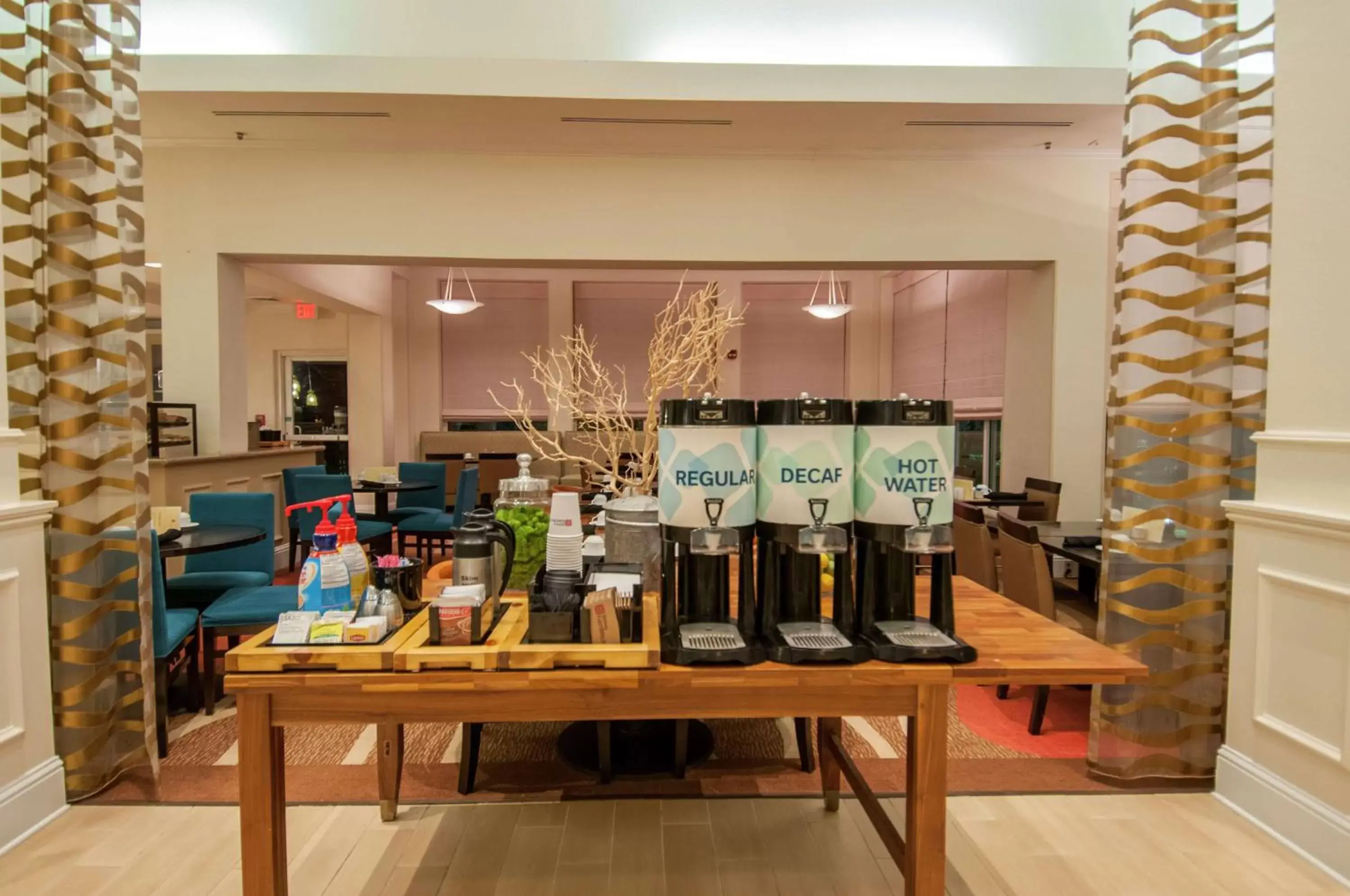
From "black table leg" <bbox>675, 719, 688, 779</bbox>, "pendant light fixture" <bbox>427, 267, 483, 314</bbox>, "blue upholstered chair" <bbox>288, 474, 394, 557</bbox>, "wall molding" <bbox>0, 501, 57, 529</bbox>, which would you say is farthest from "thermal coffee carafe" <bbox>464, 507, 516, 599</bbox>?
"pendant light fixture" <bbox>427, 267, 483, 314</bbox>

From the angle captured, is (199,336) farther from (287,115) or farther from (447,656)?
(447,656)

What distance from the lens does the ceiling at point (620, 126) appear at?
412 centimetres

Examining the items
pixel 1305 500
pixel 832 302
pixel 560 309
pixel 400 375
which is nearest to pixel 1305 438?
pixel 1305 500

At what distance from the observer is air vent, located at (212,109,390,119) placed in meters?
4.22

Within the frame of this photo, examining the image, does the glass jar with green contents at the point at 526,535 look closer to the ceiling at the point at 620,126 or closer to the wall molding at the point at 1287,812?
the wall molding at the point at 1287,812

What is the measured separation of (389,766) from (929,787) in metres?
1.66

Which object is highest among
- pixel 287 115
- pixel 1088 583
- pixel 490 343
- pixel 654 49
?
pixel 654 49

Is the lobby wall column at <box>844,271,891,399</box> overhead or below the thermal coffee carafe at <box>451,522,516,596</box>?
overhead

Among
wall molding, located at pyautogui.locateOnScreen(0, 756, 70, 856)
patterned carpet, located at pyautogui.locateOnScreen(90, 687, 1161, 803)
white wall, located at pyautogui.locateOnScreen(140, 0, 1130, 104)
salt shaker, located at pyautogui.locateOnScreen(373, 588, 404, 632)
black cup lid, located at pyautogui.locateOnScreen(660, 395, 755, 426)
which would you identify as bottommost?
patterned carpet, located at pyautogui.locateOnScreen(90, 687, 1161, 803)

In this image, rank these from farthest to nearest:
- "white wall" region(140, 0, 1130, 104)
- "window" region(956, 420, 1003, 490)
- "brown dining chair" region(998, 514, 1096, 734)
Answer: "window" region(956, 420, 1003, 490), "white wall" region(140, 0, 1130, 104), "brown dining chair" region(998, 514, 1096, 734)

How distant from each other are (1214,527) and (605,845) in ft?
7.40

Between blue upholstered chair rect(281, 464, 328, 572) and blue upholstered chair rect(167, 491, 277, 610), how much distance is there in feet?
5.18

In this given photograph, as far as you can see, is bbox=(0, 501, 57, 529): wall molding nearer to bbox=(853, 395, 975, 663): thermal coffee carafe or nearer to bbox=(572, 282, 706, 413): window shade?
bbox=(853, 395, 975, 663): thermal coffee carafe

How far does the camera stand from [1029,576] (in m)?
2.79
